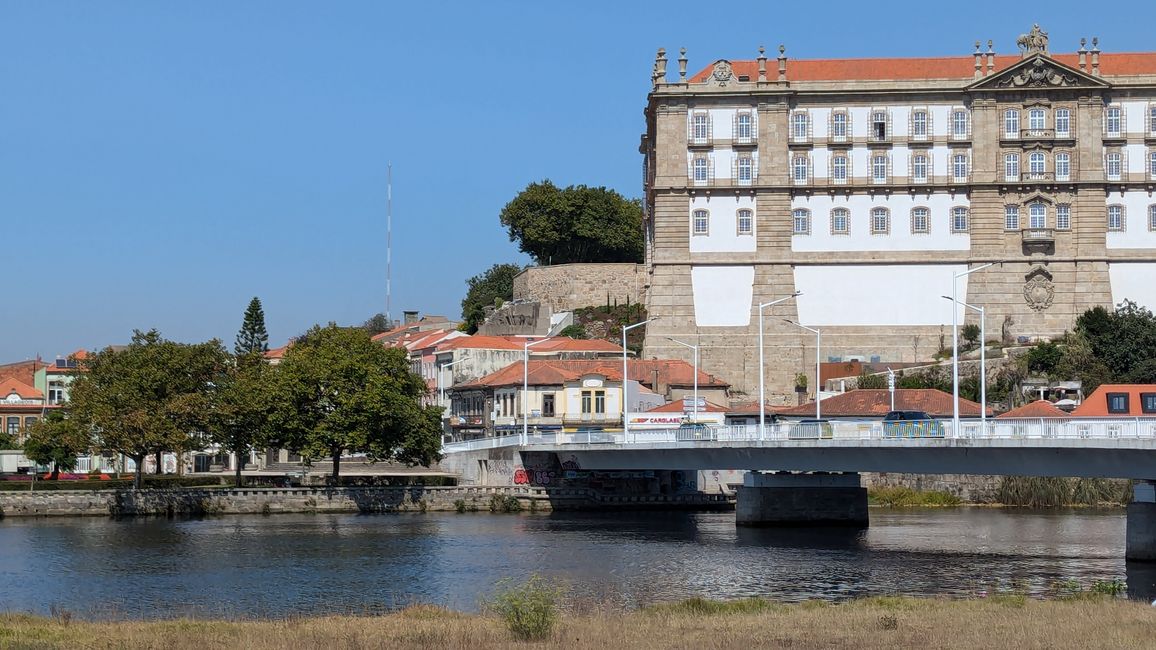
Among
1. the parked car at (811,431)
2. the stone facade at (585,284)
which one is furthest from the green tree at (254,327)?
the parked car at (811,431)

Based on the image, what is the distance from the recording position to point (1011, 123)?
120562mm

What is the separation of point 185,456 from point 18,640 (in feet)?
284

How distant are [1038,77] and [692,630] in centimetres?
8724

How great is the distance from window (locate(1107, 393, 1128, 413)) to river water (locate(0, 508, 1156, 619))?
17.5 feet

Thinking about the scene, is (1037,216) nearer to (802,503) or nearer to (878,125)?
(878,125)

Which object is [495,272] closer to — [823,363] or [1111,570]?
[823,363]

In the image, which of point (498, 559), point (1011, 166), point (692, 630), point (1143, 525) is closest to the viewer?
point (692, 630)

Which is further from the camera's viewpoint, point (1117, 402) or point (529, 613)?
point (1117, 402)

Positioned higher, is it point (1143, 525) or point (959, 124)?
point (959, 124)

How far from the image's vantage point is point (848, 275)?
400 ft

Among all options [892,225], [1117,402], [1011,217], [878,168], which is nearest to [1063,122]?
[1011,217]

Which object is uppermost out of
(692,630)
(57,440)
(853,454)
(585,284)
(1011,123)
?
(1011,123)

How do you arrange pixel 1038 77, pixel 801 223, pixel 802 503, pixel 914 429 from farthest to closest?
pixel 801 223
pixel 1038 77
pixel 802 503
pixel 914 429

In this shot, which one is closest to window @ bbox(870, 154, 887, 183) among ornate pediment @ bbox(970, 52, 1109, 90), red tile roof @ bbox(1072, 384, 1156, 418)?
ornate pediment @ bbox(970, 52, 1109, 90)
